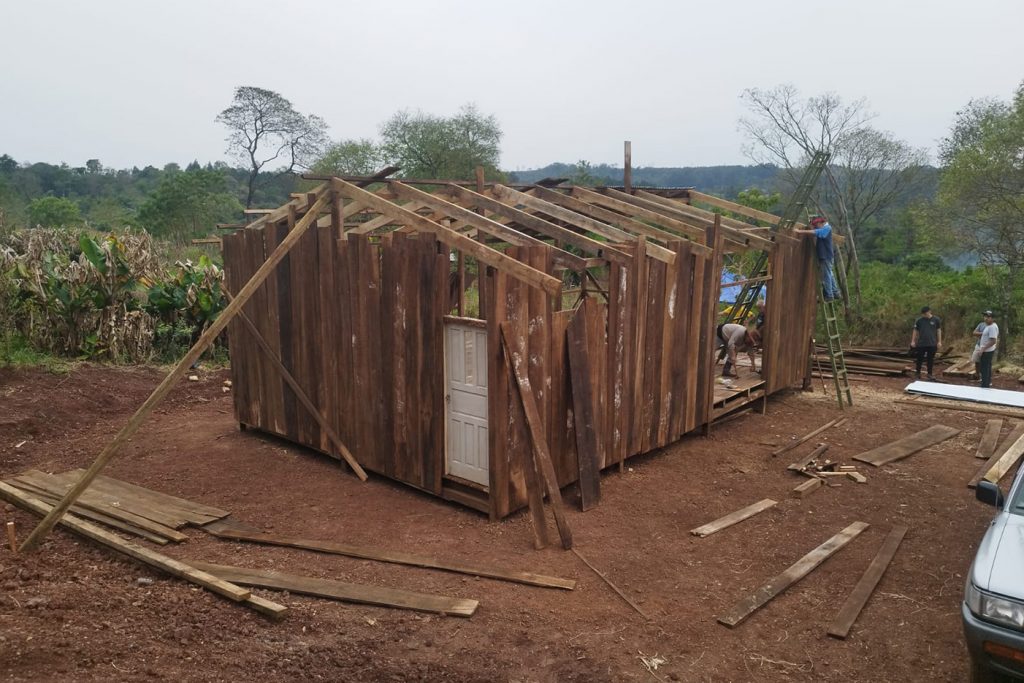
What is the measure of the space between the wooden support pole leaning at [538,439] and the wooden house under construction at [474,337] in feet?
0.08

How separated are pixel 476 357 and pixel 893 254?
3036cm

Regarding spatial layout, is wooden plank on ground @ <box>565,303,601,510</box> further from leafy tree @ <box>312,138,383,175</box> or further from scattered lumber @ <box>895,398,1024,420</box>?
leafy tree @ <box>312,138,383,175</box>

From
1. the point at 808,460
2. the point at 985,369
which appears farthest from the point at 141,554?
the point at 985,369

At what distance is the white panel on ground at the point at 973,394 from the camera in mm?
12383

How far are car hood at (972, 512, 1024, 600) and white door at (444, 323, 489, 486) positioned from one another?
4637 mm

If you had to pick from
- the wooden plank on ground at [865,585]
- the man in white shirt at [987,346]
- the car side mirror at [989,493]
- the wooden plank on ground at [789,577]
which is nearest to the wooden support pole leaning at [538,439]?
the wooden plank on ground at [789,577]

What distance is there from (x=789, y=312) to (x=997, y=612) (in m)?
9.53

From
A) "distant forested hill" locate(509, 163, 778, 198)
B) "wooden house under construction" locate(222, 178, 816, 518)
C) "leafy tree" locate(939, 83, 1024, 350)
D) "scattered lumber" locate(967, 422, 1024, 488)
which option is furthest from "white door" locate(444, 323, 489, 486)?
"distant forested hill" locate(509, 163, 778, 198)

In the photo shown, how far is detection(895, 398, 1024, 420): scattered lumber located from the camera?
12.2 meters

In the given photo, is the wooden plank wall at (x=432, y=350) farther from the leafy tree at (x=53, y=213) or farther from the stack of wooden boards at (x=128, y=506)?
the leafy tree at (x=53, y=213)

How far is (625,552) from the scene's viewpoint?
278 inches

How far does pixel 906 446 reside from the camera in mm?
10680

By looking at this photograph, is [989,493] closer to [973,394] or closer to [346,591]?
[346,591]

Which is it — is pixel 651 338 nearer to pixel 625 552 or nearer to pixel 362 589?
pixel 625 552
